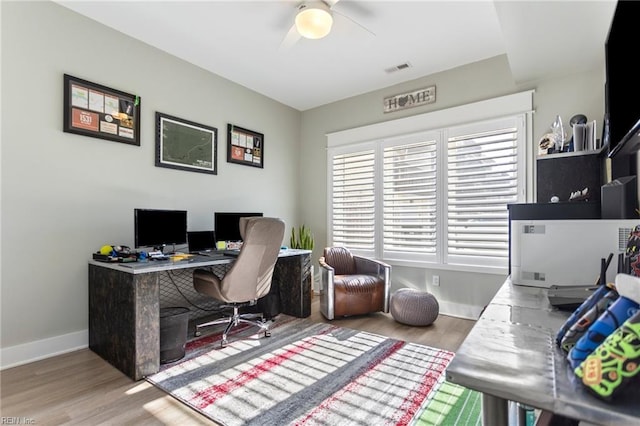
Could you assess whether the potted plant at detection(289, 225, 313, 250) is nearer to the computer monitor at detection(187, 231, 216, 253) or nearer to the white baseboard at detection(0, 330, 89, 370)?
the computer monitor at detection(187, 231, 216, 253)

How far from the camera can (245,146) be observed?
402 cm

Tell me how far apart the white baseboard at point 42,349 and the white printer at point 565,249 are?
330 centimetres

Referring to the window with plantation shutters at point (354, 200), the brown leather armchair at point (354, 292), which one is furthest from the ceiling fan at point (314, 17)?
the brown leather armchair at point (354, 292)

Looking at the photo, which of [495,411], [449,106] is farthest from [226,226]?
[495,411]

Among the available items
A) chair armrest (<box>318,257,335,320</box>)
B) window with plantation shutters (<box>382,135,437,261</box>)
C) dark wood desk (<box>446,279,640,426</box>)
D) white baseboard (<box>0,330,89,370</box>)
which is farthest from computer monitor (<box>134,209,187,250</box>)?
dark wood desk (<box>446,279,640,426</box>)

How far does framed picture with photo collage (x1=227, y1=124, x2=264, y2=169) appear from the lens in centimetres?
382

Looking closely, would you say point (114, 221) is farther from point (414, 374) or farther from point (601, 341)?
point (601, 341)

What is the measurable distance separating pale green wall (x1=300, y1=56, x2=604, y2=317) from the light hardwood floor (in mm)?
1037

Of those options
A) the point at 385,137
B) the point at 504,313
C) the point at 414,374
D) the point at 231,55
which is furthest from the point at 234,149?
the point at 504,313

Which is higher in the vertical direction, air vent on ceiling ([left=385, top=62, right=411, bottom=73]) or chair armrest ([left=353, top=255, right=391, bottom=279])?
air vent on ceiling ([left=385, top=62, right=411, bottom=73])

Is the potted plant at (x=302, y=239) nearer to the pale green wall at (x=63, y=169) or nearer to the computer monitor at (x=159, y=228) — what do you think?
the pale green wall at (x=63, y=169)

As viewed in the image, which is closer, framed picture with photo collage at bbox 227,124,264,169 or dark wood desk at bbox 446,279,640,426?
dark wood desk at bbox 446,279,640,426

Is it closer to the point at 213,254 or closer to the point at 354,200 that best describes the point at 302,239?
the point at 354,200

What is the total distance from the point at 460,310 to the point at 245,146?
3.26 m
